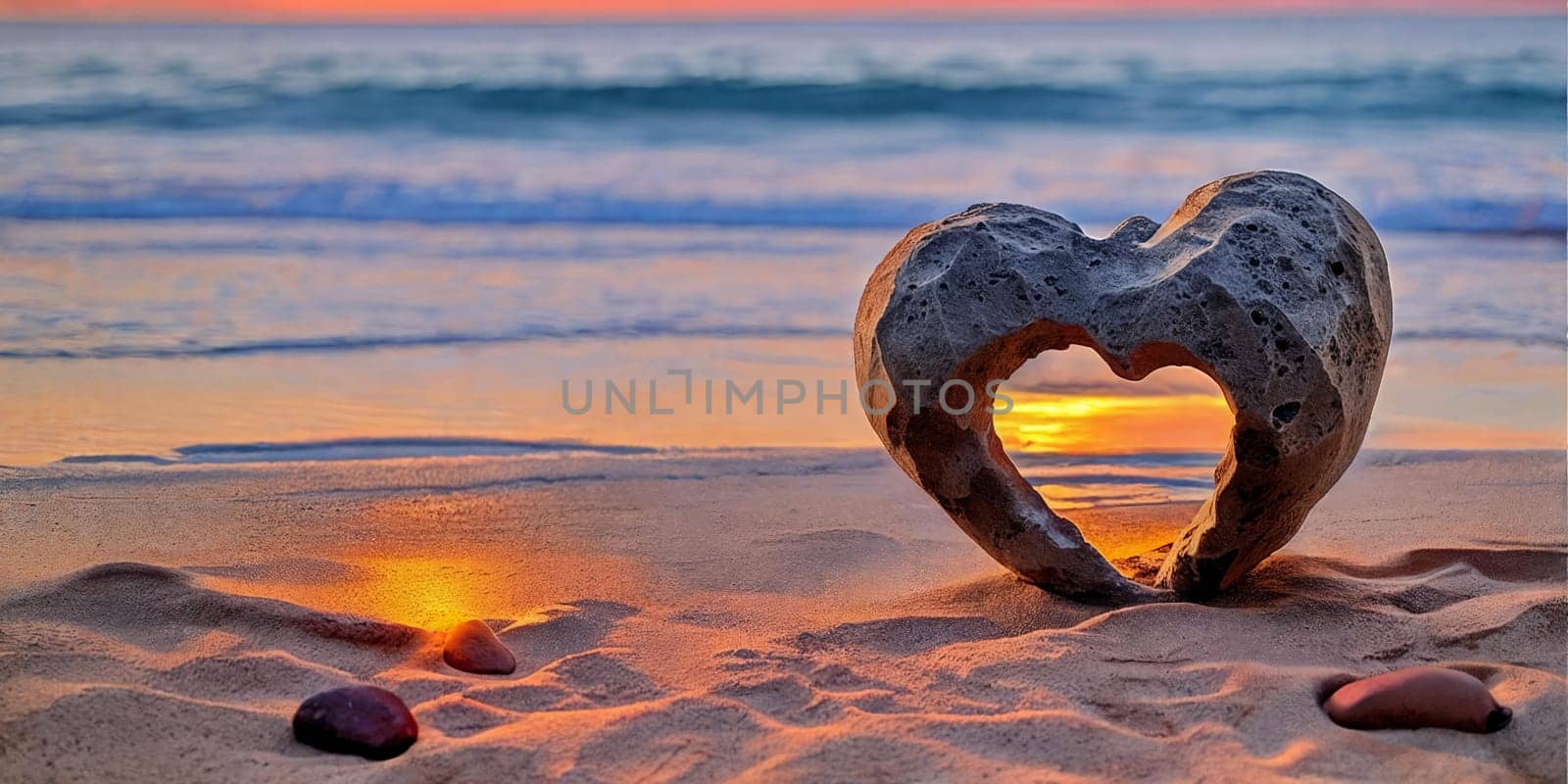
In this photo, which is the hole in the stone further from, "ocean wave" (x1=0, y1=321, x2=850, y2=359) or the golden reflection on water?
"ocean wave" (x1=0, y1=321, x2=850, y2=359)

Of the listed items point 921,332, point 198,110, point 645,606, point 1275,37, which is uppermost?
point 1275,37

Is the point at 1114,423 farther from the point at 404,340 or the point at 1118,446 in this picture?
the point at 404,340

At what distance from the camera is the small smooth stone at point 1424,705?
109 inches

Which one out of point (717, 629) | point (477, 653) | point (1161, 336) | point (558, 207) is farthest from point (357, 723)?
point (558, 207)

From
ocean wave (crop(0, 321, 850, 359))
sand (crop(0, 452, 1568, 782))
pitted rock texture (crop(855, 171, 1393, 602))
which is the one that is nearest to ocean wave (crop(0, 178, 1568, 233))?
ocean wave (crop(0, 321, 850, 359))

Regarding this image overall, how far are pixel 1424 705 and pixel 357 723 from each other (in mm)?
2089

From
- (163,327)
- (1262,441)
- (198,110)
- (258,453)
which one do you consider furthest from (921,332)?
(198,110)

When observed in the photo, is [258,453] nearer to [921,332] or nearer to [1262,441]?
[921,332]

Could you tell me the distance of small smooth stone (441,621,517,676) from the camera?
315 centimetres

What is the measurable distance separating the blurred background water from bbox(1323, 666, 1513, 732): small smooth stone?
6.80 feet

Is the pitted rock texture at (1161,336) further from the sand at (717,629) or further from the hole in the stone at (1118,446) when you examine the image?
the hole in the stone at (1118,446)

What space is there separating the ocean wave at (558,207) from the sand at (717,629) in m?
6.14

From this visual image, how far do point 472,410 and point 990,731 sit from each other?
137 inches

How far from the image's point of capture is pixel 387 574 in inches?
154
